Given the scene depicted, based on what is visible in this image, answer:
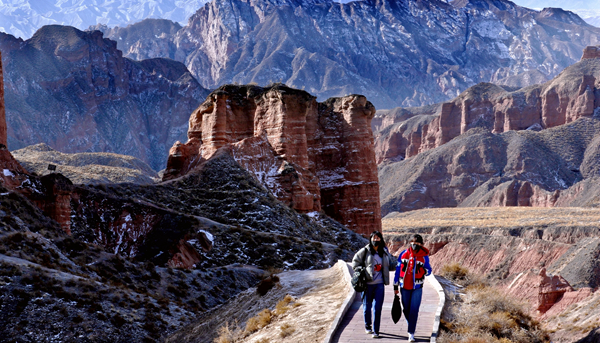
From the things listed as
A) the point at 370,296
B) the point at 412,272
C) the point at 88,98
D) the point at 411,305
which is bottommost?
the point at 411,305

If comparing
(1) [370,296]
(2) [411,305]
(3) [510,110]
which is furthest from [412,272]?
(3) [510,110]

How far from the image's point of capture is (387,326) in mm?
12469

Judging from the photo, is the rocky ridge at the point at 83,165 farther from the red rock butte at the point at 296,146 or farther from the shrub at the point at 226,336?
the shrub at the point at 226,336

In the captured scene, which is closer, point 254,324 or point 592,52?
point 254,324

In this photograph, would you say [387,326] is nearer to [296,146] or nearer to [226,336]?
[226,336]

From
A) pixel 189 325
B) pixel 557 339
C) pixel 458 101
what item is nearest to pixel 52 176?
pixel 189 325

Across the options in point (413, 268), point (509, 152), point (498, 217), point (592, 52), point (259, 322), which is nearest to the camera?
point (413, 268)

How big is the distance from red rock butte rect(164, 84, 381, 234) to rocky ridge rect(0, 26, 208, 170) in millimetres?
105903

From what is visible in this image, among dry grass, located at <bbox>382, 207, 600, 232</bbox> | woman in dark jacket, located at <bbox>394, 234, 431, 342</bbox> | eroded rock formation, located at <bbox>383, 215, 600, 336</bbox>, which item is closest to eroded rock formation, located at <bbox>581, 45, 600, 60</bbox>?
dry grass, located at <bbox>382, 207, 600, 232</bbox>

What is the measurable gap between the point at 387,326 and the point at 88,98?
165 m

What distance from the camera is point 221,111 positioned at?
1863 inches

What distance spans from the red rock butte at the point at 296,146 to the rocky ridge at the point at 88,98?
106m

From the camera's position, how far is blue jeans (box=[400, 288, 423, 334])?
11.4 metres

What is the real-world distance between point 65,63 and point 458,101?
109 meters
